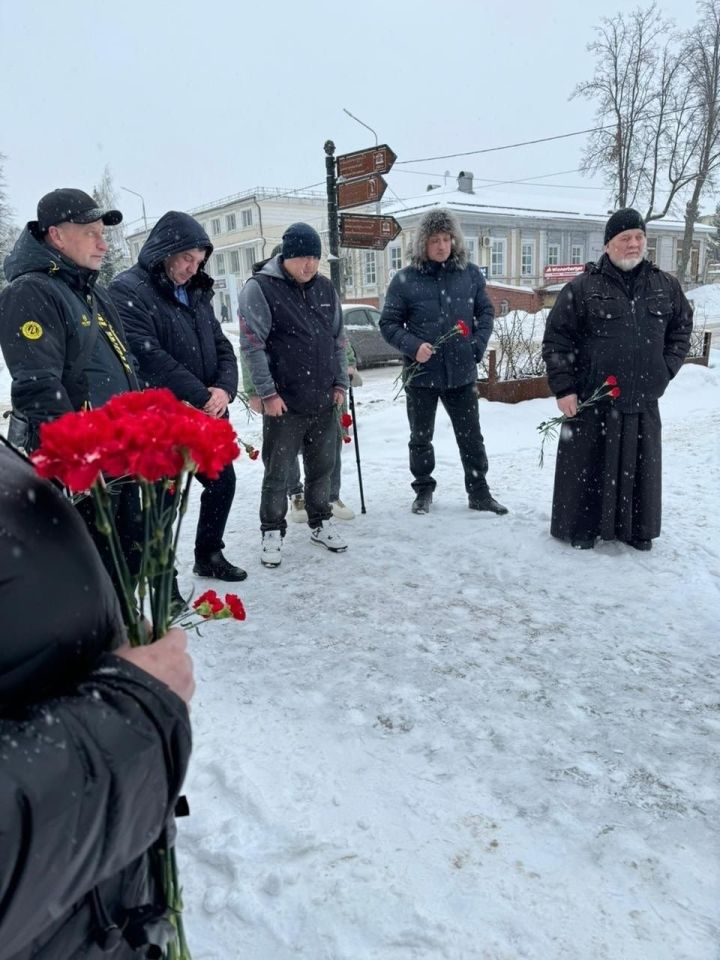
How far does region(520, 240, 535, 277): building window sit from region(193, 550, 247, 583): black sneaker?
118ft

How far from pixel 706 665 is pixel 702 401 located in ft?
23.9

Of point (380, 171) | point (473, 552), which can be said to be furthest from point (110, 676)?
point (380, 171)

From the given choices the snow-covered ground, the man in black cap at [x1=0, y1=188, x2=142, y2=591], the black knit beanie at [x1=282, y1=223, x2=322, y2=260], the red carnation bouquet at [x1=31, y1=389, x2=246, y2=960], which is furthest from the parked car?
the red carnation bouquet at [x1=31, y1=389, x2=246, y2=960]

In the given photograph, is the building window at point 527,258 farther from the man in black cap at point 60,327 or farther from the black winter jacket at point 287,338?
the man in black cap at point 60,327

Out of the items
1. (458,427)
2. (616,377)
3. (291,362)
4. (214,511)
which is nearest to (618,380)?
Result: (616,377)

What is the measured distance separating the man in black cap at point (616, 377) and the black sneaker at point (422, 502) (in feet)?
3.41

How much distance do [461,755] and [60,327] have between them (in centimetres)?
214

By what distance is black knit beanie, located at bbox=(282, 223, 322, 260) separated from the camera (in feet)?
12.9

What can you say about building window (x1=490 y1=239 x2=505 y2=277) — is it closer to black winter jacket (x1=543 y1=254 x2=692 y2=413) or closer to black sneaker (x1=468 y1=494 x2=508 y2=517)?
black sneaker (x1=468 y1=494 x2=508 y2=517)

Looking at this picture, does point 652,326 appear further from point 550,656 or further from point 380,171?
point 380,171

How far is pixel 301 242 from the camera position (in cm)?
391

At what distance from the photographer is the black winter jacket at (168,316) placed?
3.39m

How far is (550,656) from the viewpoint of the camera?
10.0ft

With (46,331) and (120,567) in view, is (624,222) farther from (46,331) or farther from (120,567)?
(120,567)
